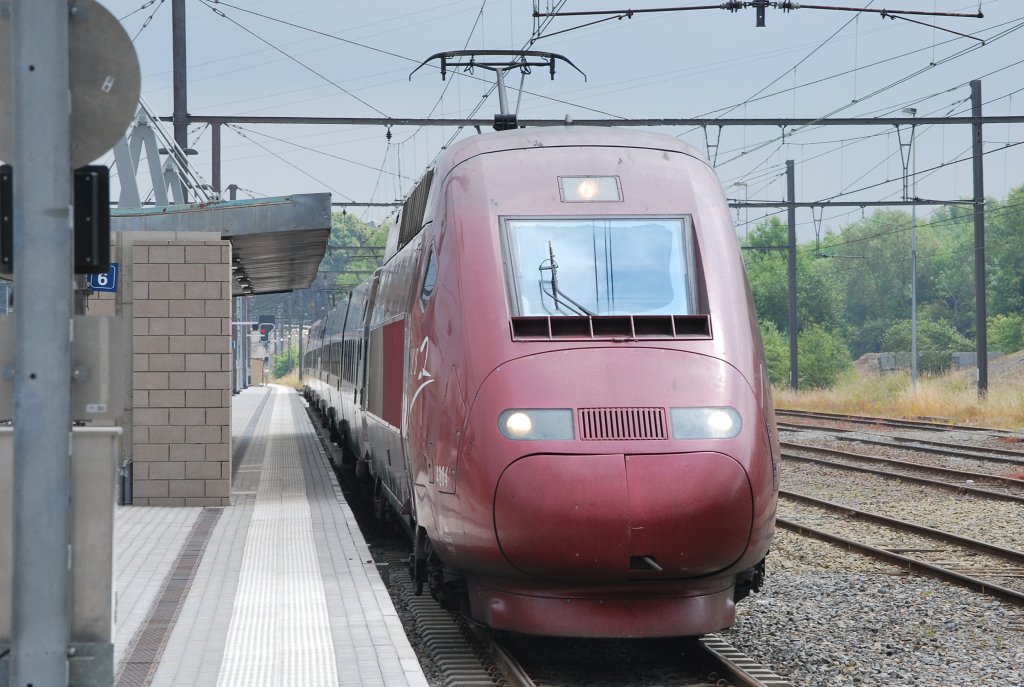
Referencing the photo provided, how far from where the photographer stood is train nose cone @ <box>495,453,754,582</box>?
644 cm

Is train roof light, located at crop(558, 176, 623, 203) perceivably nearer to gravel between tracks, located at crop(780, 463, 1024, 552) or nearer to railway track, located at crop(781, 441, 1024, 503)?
gravel between tracks, located at crop(780, 463, 1024, 552)

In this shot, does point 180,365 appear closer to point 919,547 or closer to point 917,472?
point 919,547

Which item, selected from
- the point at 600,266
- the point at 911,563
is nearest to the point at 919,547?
the point at 911,563

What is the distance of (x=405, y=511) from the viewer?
358 inches

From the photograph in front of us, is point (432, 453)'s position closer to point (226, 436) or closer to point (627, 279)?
point (627, 279)

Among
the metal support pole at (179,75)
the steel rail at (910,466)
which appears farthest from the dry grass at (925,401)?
the metal support pole at (179,75)

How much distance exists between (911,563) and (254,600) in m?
5.44

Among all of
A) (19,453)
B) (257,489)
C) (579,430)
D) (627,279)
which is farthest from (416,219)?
(257,489)

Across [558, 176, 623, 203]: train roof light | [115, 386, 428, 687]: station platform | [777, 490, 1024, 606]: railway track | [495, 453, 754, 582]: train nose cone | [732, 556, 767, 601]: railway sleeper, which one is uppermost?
[558, 176, 623, 203]: train roof light

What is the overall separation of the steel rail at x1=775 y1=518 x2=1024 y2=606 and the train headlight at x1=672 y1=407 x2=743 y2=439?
361cm

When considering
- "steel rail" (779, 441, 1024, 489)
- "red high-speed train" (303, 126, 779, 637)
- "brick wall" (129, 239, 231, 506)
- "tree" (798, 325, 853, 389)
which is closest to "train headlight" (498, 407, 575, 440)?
"red high-speed train" (303, 126, 779, 637)

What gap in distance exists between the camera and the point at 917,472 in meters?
18.6

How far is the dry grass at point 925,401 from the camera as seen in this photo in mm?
29422

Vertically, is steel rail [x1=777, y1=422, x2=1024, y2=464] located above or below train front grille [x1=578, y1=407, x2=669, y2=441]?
below
